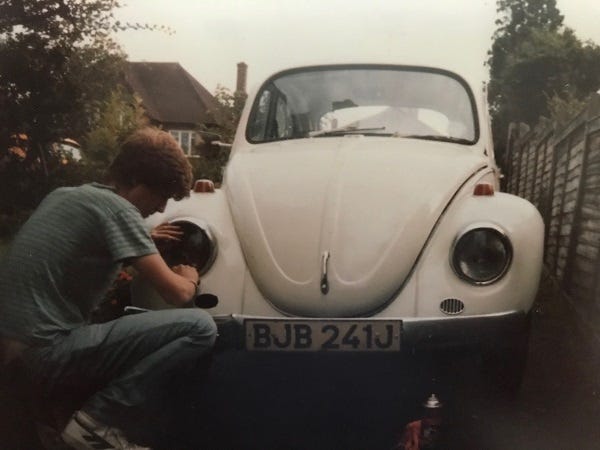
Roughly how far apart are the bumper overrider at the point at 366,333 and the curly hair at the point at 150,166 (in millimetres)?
532

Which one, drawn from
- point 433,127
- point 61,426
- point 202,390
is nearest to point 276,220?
point 202,390

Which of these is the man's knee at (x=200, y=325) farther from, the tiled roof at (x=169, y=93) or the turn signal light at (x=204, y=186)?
the tiled roof at (x=169, y=93)

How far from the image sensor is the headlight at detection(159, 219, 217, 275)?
2941mm

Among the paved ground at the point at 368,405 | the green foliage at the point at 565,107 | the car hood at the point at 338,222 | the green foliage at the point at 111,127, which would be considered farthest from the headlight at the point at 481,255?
the green foliage at the point at 565,107

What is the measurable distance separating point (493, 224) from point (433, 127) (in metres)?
1.28

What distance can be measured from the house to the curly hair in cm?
237

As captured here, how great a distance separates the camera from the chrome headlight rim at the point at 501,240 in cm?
277

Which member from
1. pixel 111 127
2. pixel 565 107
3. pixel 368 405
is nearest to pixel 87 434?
pixel 368 405

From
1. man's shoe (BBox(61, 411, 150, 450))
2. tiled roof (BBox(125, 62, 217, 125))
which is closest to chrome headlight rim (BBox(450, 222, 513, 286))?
man's shoe (BBox(61, 411, 150, 450))

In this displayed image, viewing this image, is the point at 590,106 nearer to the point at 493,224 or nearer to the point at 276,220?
the point at 493,224

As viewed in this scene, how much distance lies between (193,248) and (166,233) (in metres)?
0.14

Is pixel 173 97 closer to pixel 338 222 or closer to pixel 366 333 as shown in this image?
pixel 338 222

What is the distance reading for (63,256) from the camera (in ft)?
7.32

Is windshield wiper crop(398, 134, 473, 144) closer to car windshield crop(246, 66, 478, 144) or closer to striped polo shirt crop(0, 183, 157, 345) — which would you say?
car windshield crop(246, 66, 478, 144)
